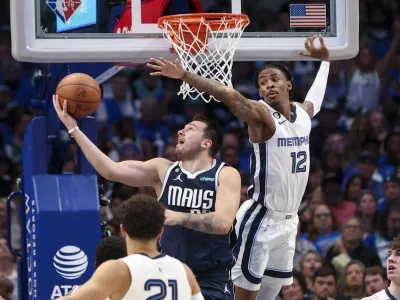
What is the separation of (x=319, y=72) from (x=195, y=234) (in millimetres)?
1707

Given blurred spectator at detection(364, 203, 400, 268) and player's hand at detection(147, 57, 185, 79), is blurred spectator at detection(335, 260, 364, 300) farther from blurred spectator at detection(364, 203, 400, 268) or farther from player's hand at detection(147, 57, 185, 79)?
player's hand at detection(147, 57, 185, 79)

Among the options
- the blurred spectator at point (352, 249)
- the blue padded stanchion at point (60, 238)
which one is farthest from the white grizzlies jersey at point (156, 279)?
the blurred spectator at point (352, 249)

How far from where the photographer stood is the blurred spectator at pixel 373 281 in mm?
9398

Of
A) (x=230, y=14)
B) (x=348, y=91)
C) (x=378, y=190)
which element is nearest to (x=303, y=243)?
(x=378, y=190)

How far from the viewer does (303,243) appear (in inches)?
399

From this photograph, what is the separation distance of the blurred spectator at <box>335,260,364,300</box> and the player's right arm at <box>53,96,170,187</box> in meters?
3.11

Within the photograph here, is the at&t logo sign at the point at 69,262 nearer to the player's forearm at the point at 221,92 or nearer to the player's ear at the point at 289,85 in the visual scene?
the player's forearm at the point at 221,92

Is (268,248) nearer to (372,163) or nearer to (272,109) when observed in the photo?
(272,109)

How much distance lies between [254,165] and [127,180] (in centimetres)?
89

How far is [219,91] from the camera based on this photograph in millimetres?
6555

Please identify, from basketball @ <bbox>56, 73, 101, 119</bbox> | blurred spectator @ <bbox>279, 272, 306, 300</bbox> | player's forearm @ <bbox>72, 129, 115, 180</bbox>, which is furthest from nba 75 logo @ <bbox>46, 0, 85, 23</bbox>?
Answer: blurred spectator @ <bbox>279, 272, 306, 300</bbox>

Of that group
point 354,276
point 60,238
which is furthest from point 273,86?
point 354,276

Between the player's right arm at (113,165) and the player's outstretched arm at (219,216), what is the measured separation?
466 millimetres

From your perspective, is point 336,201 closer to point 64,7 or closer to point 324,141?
point 324,141
